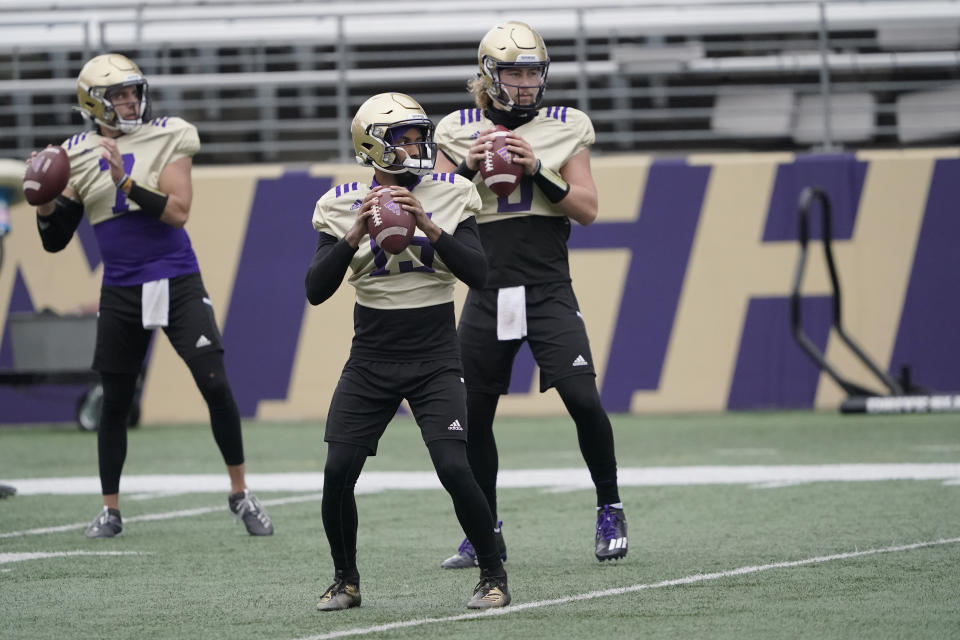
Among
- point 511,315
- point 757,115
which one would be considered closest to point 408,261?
point 511,315

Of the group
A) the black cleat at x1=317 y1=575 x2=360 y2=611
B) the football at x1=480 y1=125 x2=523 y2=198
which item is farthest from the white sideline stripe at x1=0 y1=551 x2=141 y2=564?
the football at x1=480 y1=125 x2=523 y2=198

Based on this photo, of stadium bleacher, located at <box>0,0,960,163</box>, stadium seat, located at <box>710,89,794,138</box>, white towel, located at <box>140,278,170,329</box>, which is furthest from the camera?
stadium seat, located at <box>710,89,794,138</box>

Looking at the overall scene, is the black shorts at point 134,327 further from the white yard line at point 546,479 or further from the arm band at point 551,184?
the arm band at point 551,184

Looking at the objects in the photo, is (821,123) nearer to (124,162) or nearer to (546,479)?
(546,479)

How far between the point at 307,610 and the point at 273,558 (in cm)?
121

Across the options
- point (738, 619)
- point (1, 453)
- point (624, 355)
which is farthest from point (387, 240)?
point (624, 355)

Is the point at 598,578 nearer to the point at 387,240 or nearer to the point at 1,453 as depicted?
the point at 387,240

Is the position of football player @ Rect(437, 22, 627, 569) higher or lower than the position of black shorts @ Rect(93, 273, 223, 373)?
higher

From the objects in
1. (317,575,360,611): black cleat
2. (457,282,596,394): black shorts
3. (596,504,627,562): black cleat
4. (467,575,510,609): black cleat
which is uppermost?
(457,282,596,394): black shorts

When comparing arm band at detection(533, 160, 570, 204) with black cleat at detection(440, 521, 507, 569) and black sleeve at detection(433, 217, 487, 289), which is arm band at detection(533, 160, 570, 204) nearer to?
black sleeve at detection(433, 217, 487, 289)

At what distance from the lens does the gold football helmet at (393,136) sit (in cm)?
468

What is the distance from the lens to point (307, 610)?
4754 mm

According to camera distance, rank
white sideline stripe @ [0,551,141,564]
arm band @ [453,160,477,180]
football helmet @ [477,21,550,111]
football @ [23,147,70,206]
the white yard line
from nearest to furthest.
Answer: arm band @ [453,160,477,180] → football helmet @ [477,21,550,111] → white sideline stripe @ [0,551,141,564] → football @ [23,147,70,206] → the white yard line

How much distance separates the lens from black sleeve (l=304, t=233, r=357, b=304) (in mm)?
4578
